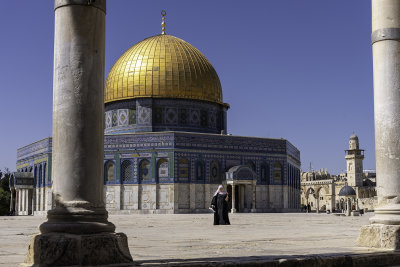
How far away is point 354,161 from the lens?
6856cm

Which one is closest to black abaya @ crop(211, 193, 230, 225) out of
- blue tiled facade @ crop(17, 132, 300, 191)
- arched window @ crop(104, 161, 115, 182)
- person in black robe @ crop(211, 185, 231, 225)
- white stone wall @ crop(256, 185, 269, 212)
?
person in black robe @ crop(211, 185, 231, 225)

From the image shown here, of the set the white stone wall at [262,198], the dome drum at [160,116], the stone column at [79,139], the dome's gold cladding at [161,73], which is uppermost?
the dome's gold cladding at [161,73]

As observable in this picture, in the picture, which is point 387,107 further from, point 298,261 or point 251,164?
point 251,164

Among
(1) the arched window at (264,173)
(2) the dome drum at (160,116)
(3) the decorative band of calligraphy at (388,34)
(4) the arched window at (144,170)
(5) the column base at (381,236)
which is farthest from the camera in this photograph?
(1) the arched window at (264,173)

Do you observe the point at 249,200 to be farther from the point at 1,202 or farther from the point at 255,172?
the point at 1,202

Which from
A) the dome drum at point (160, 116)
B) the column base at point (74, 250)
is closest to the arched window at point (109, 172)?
the dome drum at point (160, 116)

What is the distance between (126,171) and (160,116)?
4.43 m

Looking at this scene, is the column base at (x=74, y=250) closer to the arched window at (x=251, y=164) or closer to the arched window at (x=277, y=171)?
the arched window at (x=251, y=164)

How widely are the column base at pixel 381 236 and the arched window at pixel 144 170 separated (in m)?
27.0

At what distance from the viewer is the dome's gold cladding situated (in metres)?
36.5

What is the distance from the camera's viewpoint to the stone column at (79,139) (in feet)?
15.8

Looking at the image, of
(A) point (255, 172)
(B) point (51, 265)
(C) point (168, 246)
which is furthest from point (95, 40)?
(A) point (255, 172)

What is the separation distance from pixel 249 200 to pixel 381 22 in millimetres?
28229

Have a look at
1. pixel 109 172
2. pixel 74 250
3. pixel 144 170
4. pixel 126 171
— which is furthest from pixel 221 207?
pixel 109 172
